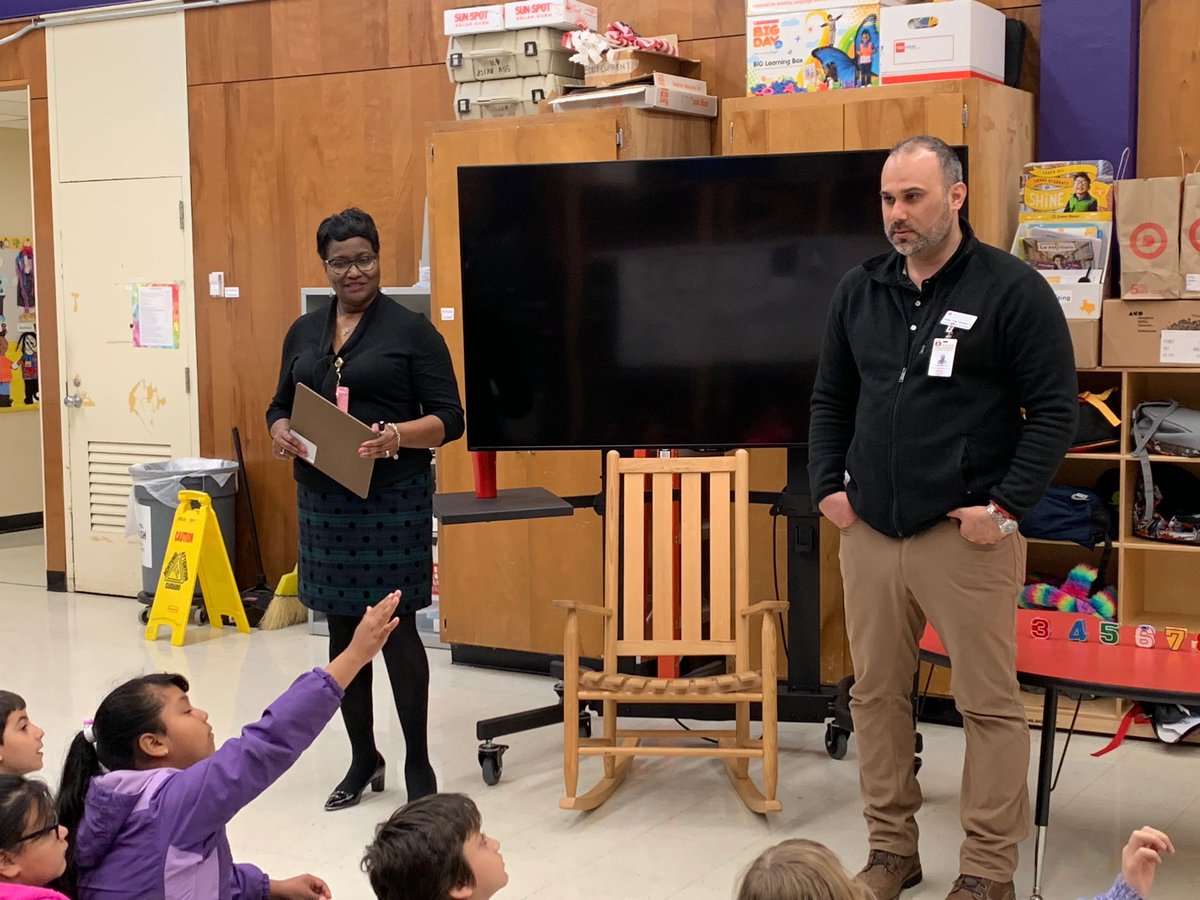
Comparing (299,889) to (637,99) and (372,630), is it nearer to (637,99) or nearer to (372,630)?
(372,630)

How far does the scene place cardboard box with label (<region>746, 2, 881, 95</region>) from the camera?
4.92 m

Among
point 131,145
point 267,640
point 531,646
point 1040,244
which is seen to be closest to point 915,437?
point 1040,244

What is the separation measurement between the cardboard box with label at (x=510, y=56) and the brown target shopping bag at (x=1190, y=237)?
7.42ft

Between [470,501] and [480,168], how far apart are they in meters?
1.04

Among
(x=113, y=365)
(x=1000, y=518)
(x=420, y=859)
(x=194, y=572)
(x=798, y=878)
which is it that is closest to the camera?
(x=798, y=878)

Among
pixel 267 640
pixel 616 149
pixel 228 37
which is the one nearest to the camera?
pixel 616 149

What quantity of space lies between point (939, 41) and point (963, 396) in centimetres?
188

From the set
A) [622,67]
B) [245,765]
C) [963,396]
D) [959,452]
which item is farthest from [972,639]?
[622,67]

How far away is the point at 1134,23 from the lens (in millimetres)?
4832

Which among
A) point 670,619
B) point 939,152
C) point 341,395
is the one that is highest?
point 939,152

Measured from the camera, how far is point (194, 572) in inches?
255

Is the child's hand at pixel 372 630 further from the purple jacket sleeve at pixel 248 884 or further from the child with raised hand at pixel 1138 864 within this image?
the child with raised hand at pixel 1138 864

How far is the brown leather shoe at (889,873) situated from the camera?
3.50 meters

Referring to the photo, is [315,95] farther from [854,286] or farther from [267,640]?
[854,286]
